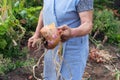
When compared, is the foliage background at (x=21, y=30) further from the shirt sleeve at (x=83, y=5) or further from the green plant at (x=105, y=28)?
the shirt sleeve at (x=83, y=5)

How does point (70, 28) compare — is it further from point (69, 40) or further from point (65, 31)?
point (69, 40)

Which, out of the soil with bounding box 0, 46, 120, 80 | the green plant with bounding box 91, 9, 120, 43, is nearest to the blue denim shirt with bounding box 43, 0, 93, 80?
the soil with bounding box 0, 46, 120, 80

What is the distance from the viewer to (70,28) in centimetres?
221

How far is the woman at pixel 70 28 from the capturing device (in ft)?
7.54

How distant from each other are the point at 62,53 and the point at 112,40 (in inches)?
107

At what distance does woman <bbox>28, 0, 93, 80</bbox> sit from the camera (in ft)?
7.54

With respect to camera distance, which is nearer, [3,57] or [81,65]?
[81,65]

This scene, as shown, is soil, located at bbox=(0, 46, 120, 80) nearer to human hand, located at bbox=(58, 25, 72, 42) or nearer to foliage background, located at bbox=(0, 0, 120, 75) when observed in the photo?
foliage background, located at bbox=(0, 0, 120, 75)

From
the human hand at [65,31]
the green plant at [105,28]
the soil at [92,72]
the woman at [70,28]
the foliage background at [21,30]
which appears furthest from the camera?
the green plant at [105,28]

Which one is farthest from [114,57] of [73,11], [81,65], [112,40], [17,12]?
[73,11]

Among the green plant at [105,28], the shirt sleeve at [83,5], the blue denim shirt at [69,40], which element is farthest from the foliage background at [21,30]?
the shirt sleeve at [83,5]

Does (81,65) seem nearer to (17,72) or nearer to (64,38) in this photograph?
(64,38)

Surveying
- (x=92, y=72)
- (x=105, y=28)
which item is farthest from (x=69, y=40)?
(x=105, y=28)

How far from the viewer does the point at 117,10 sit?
6.32 meters
